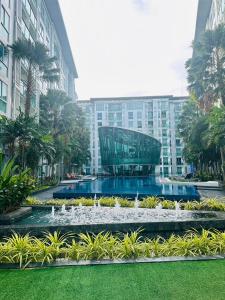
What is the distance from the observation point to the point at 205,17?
5000cm

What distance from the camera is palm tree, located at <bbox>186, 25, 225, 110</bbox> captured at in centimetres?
2597

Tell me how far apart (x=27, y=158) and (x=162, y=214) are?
1728 cm

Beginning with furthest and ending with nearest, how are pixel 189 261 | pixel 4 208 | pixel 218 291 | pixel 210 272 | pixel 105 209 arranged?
1. pixel 105 209
2. pixel 4 208
3. pixel 189 261
4. pixel 210 272
5. pixel 218 291

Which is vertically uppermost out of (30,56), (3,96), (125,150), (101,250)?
(30,56)

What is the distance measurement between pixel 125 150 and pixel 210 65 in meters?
33.0

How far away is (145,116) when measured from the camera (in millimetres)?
95938

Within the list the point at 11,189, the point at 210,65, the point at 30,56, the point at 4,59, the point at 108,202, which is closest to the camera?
the point at 11,189

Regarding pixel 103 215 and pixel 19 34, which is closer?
pixel 103 215

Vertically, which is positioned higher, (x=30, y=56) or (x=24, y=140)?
(x=30, y=56)

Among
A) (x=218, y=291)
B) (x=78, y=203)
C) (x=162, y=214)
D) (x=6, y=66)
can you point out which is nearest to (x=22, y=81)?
(x=6, y=66)

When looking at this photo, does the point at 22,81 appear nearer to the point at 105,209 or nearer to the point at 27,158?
the point at 27,158

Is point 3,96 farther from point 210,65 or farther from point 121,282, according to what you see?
point 121,282

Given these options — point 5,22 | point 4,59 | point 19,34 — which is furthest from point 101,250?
point 19,34

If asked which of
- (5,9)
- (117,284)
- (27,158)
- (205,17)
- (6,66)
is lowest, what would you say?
(117,284)
